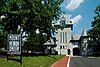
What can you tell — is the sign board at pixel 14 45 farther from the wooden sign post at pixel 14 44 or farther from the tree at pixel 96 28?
the tree at pixel 96 28

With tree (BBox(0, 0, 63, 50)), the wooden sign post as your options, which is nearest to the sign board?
the wooden sign post

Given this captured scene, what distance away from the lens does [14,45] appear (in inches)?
939

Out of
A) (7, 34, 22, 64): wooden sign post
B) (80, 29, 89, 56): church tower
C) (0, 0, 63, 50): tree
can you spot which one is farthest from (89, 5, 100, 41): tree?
(7, 34, 22, 64): wooden sign post

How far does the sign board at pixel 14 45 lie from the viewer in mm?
23688

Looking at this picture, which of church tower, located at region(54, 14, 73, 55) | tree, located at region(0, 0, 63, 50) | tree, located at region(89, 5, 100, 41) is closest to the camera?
tree, located at region(0, 0, 63, 50)

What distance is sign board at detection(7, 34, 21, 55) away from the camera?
23688mm

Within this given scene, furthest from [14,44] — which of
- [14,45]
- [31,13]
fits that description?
[31,13]

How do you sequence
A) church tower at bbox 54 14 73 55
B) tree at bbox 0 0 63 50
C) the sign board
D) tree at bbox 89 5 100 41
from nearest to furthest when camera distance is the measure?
the sign board → tree at bbox 0 0 63 50 → tree at bbox 89 5 100 41 → church tower at bbox 54 14 73 55

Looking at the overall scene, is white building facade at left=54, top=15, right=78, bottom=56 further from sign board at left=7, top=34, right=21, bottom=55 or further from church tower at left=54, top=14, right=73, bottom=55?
sign board at left=7, top=34, right=21, bottom=55

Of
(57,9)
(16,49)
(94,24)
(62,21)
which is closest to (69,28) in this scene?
(62,21)

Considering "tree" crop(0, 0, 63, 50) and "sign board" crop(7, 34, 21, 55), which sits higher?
"tree" crop(0, 0, 63, 50)

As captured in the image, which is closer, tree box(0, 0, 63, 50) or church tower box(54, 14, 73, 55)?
tree box(0, 0, 63, 50)

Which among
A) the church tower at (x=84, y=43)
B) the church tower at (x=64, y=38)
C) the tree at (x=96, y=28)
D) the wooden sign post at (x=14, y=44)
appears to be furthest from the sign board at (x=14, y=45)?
the church tower at (x=84, y=43)

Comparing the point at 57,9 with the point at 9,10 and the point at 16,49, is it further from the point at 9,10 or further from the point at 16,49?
the point at 16,49
